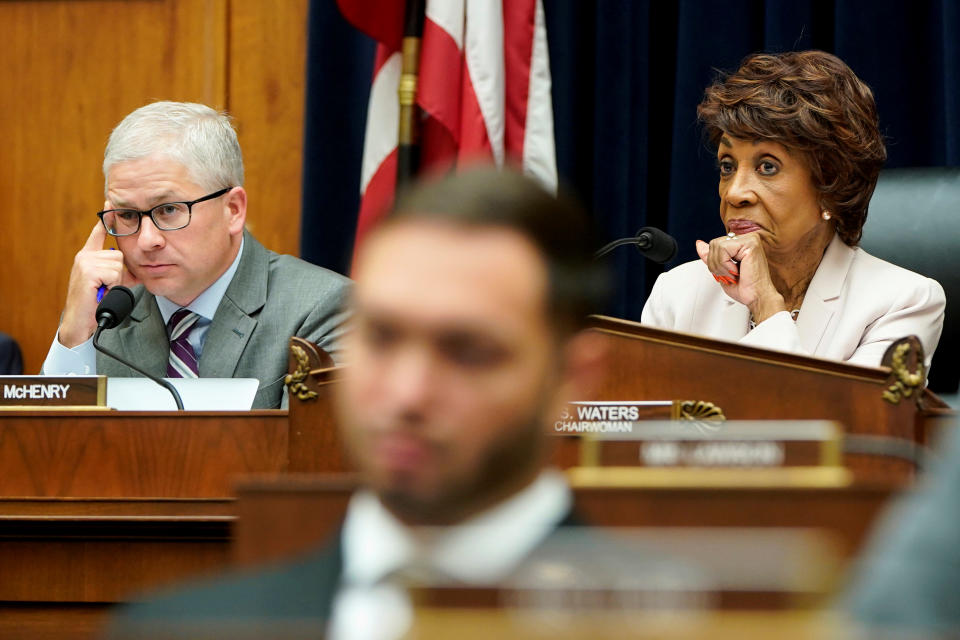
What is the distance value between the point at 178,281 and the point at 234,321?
7.0 inches

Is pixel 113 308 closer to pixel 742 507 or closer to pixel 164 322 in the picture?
pixel 164 322

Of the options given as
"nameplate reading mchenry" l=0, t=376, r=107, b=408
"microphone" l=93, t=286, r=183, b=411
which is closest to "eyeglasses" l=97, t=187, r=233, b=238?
"microphone" l=93, t=286, r=183, b=411

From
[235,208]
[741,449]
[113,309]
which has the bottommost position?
[113,309]

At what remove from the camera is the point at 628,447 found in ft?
3.06

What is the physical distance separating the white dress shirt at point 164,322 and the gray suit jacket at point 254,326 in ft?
0.09

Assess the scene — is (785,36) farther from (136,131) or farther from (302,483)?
(302,483)

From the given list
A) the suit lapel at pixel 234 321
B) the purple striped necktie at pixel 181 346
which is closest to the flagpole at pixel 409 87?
the suit lapel at pixel 234 321

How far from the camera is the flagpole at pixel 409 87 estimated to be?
→ 170 inches

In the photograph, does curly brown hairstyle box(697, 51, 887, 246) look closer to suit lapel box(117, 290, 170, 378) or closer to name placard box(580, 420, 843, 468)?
suit lapel box(117, 290, 170, 378)

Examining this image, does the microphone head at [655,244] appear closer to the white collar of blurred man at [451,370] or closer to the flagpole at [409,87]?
the flagpole at [409,87]

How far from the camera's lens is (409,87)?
14.2 feet

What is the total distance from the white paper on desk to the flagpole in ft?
5.69

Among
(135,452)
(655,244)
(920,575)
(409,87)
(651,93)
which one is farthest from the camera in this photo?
(651,93)

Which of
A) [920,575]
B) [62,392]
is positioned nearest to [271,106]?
[62,392]
